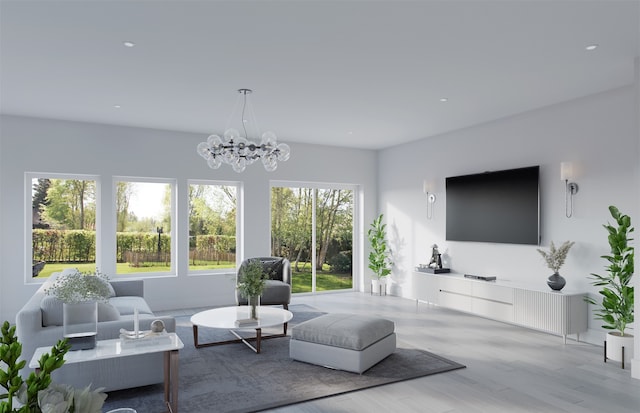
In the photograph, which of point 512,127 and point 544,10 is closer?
point 544,10

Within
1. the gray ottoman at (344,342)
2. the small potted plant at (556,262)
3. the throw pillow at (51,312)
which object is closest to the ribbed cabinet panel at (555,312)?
the small potted plant at (556,262)

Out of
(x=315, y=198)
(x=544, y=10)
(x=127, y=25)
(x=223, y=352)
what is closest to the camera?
(x=544, y=10)

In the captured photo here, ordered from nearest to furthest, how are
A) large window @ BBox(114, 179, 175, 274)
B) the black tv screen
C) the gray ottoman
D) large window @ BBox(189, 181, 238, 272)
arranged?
the gray ottoman < the black tv screen < large window @ BBox(114, 179, 175, 274) < large window @ BBox(189, 181, 238, 272)

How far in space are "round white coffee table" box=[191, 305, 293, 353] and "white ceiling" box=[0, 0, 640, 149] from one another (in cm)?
241

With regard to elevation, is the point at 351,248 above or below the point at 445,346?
above

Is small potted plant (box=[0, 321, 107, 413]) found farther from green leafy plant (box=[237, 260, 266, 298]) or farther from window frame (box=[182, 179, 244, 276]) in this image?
window frame (box=[182, 179, 244, 276])

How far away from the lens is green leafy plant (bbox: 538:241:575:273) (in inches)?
197

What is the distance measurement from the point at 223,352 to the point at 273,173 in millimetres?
3767

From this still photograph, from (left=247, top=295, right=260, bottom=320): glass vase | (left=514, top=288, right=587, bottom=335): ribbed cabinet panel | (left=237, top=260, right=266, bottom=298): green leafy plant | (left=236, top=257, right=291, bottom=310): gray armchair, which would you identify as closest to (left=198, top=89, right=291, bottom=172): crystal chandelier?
(left=237, top=260, right=266, bottom=298): green leafy plant

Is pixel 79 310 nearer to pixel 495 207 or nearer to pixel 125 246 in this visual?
pixel 125 246

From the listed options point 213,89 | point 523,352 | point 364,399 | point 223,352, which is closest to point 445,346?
point 523,352

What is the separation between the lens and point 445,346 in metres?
4.80

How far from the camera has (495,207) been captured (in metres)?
6.08

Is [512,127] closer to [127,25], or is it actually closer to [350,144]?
[350,144]
